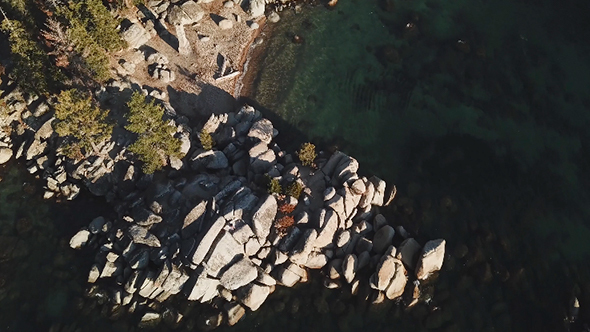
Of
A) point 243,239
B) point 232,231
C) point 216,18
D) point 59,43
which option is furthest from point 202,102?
point 243,239

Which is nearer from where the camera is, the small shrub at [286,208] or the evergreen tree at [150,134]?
the evergreen tree at [150,134]

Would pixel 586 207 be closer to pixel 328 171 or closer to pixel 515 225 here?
pixel 515 225

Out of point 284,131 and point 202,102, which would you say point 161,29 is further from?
point 284,131

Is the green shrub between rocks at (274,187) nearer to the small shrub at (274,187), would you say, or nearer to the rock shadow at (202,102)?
the small shrub at (274,187)

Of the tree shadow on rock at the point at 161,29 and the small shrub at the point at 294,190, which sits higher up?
the tree shadow on rock at the point at 161,29

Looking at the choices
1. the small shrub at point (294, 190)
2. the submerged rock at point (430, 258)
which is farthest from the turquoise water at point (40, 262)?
the submerged rock at point (430, 258)
